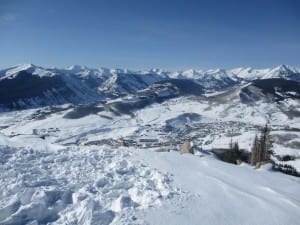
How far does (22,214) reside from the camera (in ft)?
28.7

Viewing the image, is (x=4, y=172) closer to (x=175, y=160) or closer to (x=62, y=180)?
(x=62, y=180)

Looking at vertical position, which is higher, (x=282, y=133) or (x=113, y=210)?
(x=113, y=210)

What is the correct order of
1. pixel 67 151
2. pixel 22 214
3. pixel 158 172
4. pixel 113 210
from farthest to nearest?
1. pixel 67 151
2. pixel 158 172
3. pixel 113 210
4. pixel 22 214

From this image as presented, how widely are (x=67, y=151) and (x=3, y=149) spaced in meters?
3.00

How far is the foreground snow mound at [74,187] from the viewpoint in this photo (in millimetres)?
8883

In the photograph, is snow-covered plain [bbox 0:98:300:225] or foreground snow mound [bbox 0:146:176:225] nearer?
foreground snow mound [bbox 0:146:176:225]

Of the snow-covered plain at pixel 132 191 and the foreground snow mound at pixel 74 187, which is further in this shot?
the snow-covered plain at pixel 132 191

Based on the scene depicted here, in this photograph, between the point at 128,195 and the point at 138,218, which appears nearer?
the point at 138,218

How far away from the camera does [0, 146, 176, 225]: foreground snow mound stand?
888 centimetres

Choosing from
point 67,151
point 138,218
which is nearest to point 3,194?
point 138,218

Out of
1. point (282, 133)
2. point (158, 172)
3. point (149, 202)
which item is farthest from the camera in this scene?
point (282, 133)

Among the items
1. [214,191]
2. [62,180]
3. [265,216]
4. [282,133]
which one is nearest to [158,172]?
[214,191]

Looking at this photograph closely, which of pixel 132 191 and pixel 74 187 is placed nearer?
pixel 132 191

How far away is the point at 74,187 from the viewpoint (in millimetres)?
11117
